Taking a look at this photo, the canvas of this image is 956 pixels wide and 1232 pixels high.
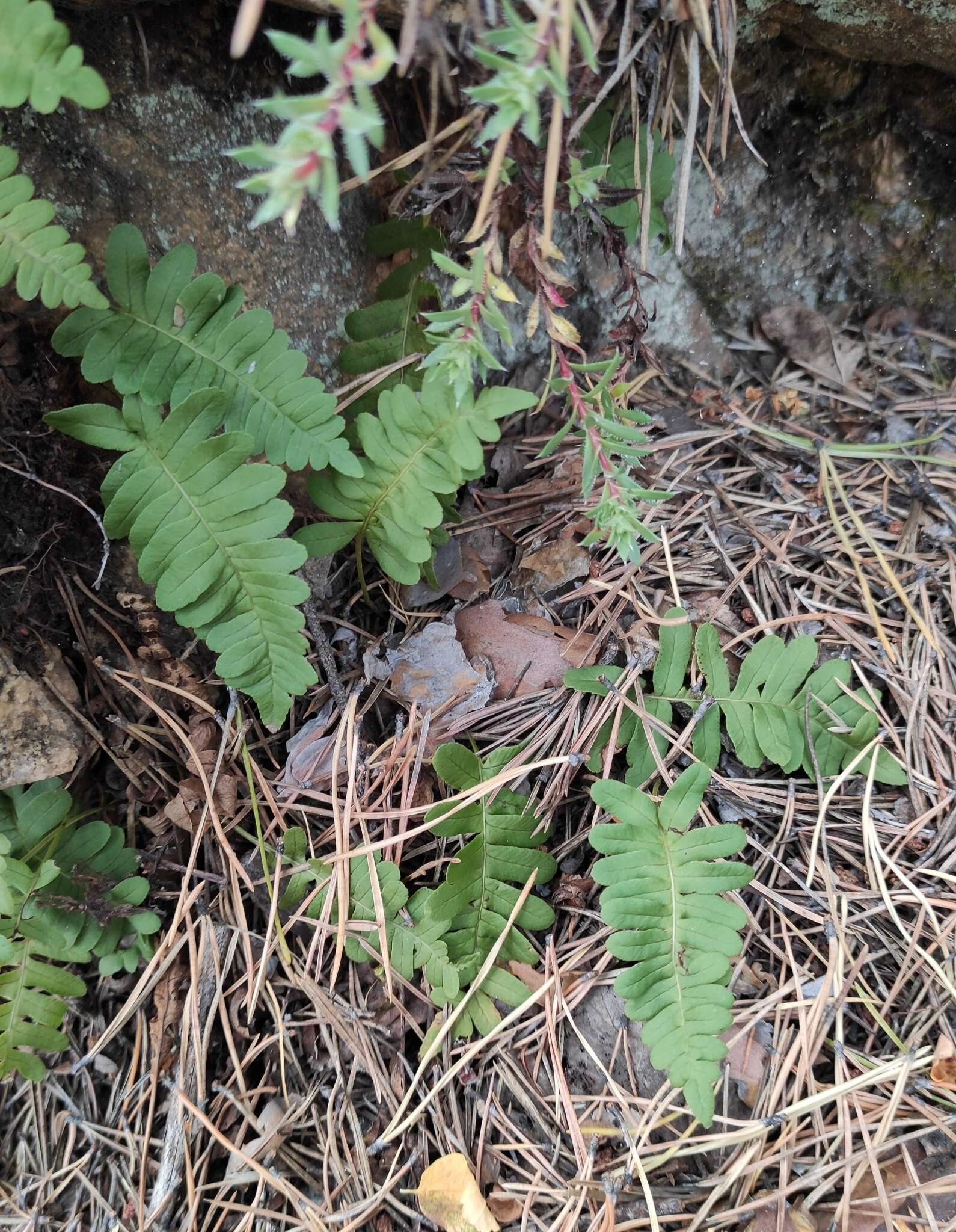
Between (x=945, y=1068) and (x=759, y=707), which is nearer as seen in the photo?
(x=945, y=1068)

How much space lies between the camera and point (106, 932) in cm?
225

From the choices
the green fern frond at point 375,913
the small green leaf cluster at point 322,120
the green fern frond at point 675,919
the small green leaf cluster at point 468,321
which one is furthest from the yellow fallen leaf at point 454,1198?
the small green leaf cluster at point 322,120

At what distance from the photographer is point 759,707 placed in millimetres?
2189

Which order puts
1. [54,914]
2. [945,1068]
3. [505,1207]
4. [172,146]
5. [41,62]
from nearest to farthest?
[41,62]
[945,1068]
[505,1207]
[172,146]
[54,914]

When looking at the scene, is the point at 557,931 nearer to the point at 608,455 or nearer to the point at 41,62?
the point at 608,455

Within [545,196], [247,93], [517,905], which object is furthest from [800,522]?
[247,93]

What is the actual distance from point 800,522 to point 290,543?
1585 millimetres

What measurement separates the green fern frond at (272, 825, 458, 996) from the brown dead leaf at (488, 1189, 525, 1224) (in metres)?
0.50

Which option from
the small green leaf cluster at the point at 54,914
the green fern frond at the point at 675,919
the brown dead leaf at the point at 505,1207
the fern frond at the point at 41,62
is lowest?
the brown dead leaf at the point at 505,1207

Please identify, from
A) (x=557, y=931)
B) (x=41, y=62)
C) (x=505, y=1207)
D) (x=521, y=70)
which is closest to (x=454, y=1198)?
(x=505, y=1207)

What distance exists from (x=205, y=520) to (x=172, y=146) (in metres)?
1.02

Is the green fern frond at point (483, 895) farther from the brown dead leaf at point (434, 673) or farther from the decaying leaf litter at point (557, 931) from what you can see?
the brown dead leaf at point (434, 673)

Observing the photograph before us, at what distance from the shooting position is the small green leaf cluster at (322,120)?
3.89ft

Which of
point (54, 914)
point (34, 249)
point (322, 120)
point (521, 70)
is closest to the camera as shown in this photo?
point (322, 120)
